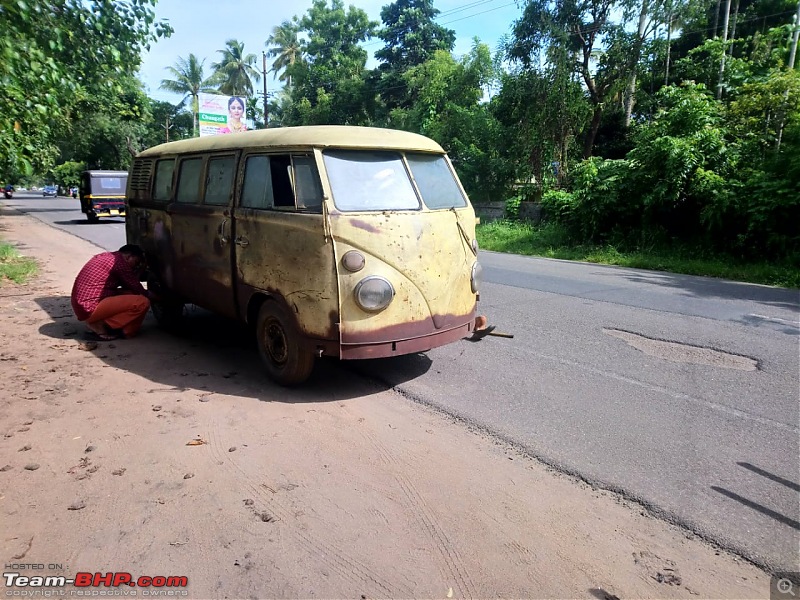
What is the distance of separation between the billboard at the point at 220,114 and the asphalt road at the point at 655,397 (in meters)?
24.3

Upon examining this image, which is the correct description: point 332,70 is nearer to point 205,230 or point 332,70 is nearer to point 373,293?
point 205,230

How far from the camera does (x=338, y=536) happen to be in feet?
9.21

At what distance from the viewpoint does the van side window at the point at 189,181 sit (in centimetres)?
563

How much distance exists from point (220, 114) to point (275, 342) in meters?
26.8

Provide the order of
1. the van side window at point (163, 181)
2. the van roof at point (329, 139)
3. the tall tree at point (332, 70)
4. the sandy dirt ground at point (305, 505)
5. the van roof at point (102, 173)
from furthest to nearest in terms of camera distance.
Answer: the tall tree at point (332, 70), the van roof at point (102, 173), the van side window at point (163, 181), the van roof at point (329, 139), the sandy dirt ground at point (305, 505)

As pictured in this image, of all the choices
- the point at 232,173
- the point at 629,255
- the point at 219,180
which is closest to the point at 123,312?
the point at 219,180

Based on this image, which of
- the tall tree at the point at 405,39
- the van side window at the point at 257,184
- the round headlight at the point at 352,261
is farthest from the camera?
the tall tree at the point at 405,39

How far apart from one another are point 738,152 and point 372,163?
11445 millimetres

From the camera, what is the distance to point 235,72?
47.4 metres

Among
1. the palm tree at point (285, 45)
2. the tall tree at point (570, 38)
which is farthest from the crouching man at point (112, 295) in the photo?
the palm tree at point (285, 45)

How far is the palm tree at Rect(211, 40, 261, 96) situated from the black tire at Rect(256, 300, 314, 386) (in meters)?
47.8

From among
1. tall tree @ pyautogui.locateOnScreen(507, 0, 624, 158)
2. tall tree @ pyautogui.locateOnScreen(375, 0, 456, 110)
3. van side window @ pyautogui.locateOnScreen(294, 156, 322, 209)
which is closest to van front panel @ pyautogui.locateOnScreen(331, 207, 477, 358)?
van side window @ pyautogui.locateOnScreen(294, 156, 322, 209)

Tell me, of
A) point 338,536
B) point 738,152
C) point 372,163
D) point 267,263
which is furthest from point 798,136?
point 338,536

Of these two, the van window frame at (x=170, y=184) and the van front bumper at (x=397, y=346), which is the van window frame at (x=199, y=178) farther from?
the van front bumper at (x=397, y=346)
